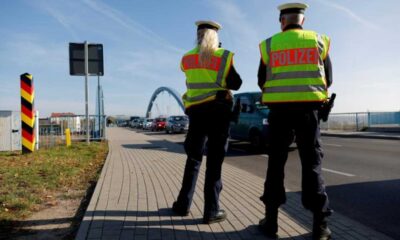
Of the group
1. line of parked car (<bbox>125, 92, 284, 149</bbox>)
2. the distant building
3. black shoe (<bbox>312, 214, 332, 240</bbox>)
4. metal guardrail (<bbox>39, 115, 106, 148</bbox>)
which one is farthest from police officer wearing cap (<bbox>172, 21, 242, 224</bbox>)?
the distant building

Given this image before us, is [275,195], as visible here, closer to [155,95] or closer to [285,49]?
[285,49]

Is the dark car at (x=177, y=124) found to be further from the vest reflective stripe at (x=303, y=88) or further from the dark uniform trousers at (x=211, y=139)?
the vest reflective stripe at (x=303, y=88)

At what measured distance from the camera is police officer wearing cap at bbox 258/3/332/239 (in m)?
3.20

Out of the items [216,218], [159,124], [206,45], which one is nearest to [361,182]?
[216,218]

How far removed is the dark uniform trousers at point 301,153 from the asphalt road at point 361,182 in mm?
1067

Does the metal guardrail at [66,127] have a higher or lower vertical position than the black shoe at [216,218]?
higher

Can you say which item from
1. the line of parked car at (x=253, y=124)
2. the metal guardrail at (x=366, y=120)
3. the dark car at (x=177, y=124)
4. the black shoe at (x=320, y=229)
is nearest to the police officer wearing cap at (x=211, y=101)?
the black shoe at (x=320, y=229)

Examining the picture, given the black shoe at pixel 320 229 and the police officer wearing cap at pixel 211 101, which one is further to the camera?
the police officer wearing cap at pixel 211 101

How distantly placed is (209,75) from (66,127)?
13373 mm

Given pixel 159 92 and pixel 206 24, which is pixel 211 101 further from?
pixel 159 92

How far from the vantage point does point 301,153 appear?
328 cm

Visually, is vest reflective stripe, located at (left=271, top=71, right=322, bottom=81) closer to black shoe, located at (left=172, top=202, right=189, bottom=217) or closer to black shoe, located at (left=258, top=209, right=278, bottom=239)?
black shoe, located at (left=258, top=209, right=278, bottom=239)

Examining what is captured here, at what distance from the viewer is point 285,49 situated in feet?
10.7

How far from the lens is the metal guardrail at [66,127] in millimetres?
13445
